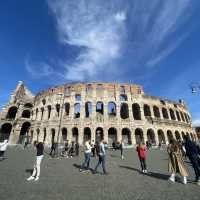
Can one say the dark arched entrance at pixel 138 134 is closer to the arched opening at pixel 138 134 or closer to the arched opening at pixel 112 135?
the arched opening at pixel 138 134

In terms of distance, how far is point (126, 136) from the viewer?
2905 centimetres

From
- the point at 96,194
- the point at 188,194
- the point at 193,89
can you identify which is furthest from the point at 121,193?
the point at 193,89

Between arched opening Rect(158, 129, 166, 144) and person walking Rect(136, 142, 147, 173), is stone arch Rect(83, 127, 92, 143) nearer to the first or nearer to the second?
arched opening Rect(158, 129, 166, 144)

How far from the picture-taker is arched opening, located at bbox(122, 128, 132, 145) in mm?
28197

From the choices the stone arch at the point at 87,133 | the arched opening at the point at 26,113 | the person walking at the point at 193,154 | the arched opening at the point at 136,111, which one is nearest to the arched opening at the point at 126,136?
the arched opening at the point at 136,111

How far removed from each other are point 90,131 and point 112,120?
4.73 meters

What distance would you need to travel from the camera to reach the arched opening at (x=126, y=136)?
28.2m

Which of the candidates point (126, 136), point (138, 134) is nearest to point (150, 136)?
point (138, 134)

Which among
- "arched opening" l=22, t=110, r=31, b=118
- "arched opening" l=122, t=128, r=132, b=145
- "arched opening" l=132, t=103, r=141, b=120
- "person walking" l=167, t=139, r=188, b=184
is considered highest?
"arched opening" l=22, t=110, r=31, b=118

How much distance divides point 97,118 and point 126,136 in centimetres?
676

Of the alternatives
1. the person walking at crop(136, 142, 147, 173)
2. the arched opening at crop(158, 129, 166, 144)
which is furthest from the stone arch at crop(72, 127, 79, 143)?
the person walking at crop(136, 142, 147, 173)

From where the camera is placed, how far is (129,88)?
31.5 metres

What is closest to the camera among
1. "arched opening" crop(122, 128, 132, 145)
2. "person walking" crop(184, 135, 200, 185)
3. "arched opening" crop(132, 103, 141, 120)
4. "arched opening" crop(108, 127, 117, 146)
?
"person walking" crop(184, 135, 200, 185)

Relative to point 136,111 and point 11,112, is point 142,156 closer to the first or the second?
point 136,111
